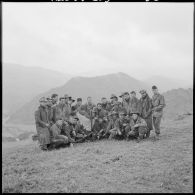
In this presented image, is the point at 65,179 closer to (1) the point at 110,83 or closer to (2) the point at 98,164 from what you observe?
(2) the point at 98,164

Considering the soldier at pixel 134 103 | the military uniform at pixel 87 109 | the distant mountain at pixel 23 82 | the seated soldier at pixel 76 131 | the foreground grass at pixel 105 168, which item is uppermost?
the distant mountain at pixel 23 82

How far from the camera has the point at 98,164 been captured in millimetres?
9984

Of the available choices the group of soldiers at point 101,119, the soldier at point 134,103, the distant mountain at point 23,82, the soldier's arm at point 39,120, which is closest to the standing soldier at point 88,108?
the group of soldiers at point 101,119

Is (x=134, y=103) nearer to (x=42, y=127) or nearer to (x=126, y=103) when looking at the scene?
(x=126, y=103)

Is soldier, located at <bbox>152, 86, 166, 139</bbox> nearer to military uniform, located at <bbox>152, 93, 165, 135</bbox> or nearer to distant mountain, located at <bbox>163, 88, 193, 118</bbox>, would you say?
military uniform, located at <bbox>152, 93, 165, 135</bbox>

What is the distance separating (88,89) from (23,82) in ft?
99.4

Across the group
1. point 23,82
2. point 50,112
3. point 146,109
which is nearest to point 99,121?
point 146,109

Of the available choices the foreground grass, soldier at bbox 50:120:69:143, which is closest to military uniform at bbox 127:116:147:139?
the foreground grass

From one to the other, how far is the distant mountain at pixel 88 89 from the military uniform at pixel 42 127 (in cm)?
3197

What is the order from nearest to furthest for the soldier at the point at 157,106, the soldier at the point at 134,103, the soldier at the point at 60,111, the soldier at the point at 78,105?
1. the soldier at the point at 60,111
2. the soldier at the point at 157,106
3. the soldier at the point at 134,103
4. the soldier at the point at 78,105

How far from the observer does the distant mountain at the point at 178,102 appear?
36156 mm

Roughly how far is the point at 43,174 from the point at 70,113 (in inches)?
213

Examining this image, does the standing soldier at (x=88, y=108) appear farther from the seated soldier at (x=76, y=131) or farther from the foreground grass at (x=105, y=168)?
the foreground grass at (x=105, y=168)

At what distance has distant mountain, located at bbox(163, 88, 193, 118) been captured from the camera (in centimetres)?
3616
